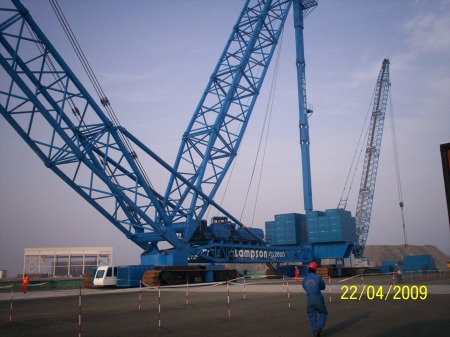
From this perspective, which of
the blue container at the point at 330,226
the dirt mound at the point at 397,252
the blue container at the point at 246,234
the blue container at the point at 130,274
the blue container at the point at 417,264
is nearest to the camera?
the blue container at the point at 130,274

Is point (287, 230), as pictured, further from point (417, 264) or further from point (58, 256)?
point (58, 256)

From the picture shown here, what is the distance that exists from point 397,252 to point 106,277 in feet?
428

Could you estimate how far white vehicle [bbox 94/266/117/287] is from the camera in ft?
100

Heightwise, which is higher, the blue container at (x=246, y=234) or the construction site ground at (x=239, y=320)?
the blue container at (x=246, y=234)

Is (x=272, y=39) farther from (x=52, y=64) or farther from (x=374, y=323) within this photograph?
(x=374, y=323)

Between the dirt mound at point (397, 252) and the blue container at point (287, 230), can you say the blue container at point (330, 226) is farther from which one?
the dirt mound at point (397, 252)

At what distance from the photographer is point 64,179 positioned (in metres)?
25.5

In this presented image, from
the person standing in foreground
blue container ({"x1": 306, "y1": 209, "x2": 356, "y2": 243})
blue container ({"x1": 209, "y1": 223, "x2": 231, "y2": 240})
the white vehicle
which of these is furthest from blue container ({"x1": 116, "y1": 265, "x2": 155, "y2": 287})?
the person standing in foreground

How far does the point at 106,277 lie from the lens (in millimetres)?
30562

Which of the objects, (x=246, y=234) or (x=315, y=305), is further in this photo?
(x=246, y=234)

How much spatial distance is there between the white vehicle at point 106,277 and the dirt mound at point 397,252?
118727mm

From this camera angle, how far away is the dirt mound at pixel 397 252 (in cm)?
13650
